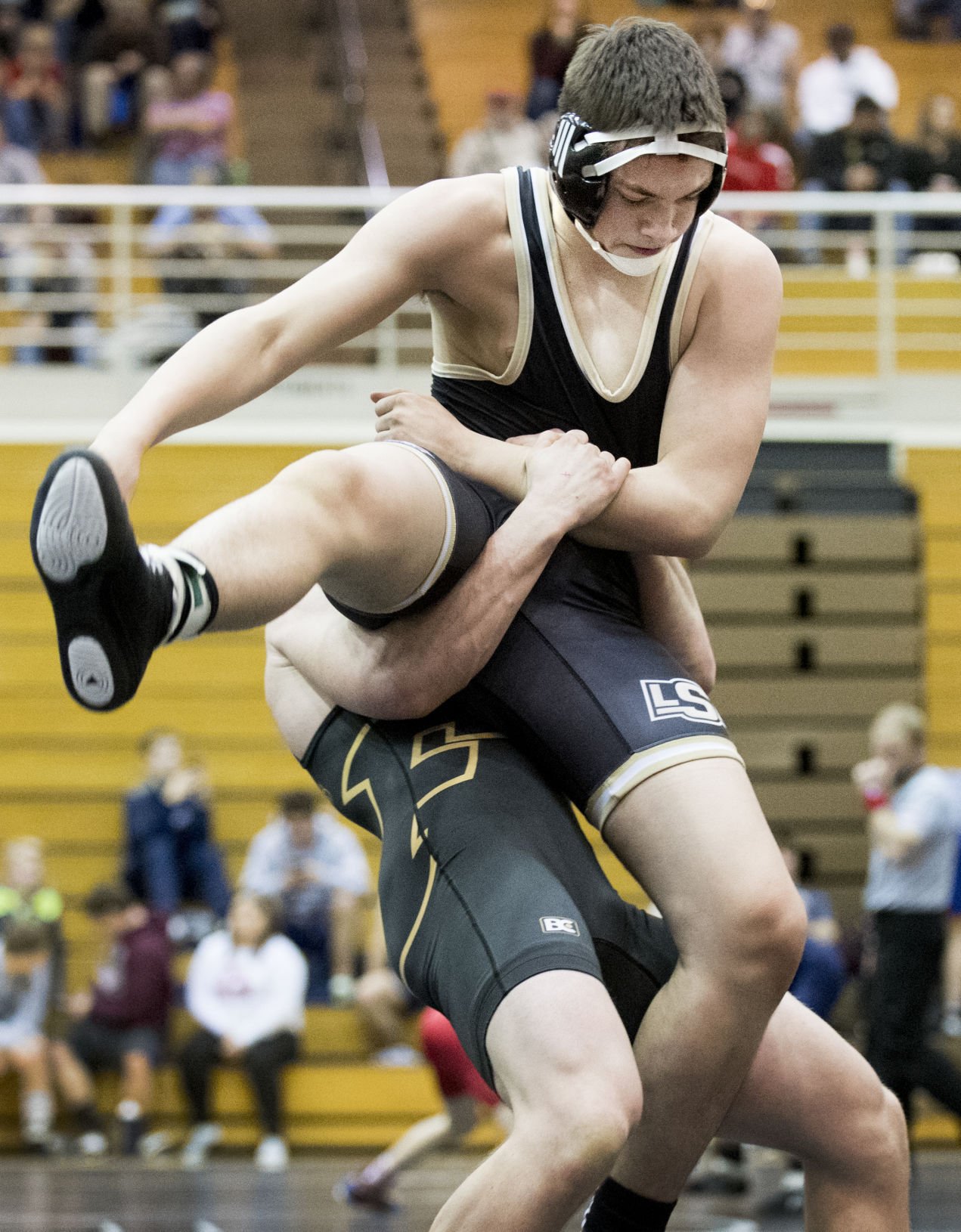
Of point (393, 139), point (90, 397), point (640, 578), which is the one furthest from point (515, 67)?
point (640, 578)

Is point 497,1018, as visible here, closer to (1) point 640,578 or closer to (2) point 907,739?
(1) point 640,578

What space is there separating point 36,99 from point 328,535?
1141 cm

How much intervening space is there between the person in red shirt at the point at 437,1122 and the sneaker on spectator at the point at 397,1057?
4.74ft

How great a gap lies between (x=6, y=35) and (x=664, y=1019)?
1232cm

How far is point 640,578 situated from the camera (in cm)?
309

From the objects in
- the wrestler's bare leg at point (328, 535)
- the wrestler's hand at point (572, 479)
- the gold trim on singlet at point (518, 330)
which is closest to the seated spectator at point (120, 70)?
the gold trim on singlet at point (518, 330)

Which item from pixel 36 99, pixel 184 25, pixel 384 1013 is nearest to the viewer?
pixel 384 1013

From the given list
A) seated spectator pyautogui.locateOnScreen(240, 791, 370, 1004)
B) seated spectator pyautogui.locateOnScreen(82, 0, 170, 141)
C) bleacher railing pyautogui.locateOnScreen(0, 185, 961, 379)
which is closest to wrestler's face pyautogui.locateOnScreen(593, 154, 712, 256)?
seated spectator pyautogui.locateOnScreen(240, 791, 370, 1004)

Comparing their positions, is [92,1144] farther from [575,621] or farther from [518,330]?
[518,330]

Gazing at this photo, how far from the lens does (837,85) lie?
13.2 metres

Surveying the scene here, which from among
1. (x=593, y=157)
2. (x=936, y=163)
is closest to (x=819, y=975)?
(x=593, y=157)

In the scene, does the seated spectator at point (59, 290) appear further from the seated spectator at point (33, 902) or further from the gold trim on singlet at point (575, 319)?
the gold trim on singlet at point (575, 319)

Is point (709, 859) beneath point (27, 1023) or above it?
above

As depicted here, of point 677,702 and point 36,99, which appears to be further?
point 36,99
